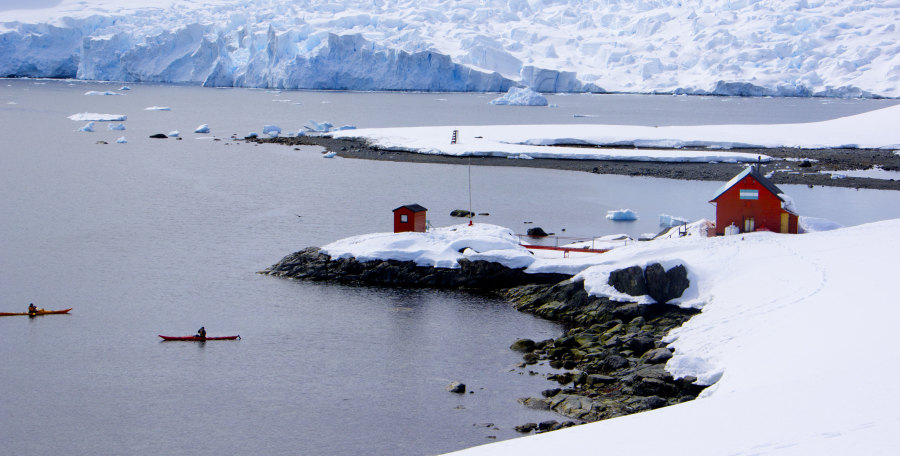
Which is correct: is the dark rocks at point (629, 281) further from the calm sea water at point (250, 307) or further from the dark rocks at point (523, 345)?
the dark rocks at point (523, 345)

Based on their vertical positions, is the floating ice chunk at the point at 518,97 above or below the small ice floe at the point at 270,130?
above

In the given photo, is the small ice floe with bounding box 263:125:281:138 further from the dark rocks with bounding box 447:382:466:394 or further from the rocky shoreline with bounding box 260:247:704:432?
Answer: the dark rocks with bounding box 447:382:466:394

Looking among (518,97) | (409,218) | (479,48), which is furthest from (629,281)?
(479,48)

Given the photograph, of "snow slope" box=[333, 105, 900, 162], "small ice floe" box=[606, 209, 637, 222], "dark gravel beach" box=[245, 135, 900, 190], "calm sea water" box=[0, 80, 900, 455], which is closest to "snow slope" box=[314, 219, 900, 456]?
"calm sea water" box=[0, 80, 900, 455]

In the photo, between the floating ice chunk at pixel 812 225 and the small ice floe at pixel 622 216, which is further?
the small ice floe at pixel 622 216

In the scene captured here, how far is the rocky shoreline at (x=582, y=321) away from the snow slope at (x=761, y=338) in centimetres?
33

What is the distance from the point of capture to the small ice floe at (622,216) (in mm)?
32406

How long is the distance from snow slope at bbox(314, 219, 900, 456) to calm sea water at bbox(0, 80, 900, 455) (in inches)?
89.6

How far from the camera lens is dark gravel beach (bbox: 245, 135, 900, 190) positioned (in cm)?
4116

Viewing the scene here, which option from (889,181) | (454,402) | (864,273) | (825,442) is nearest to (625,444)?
(825,442)

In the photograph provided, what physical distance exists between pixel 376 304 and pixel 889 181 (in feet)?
91.6

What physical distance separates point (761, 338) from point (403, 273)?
32.5ft

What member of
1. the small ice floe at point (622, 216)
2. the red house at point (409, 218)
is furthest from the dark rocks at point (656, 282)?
the small ice floe at point (622, 216)

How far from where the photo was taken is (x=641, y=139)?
52.8 metres
